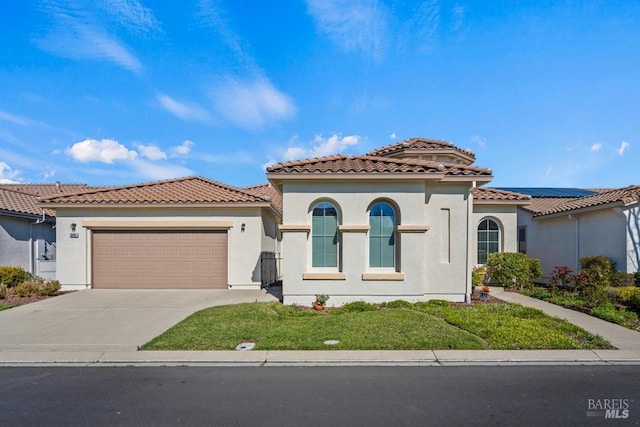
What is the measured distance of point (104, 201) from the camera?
1438cm

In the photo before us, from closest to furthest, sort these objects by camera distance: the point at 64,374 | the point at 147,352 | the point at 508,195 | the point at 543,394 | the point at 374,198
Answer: the point at 543,394 < the point at 64,374 < the point at 147,352 < the point at 374,198 < the point at 508,195

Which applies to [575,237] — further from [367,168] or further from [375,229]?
[367,168]

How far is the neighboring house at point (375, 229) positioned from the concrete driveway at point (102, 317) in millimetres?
2288

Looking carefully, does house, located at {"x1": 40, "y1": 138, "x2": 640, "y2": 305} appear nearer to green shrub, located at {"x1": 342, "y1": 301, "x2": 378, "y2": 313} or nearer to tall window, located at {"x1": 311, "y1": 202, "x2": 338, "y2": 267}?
tall window, located at {"x1": 311, "y1": 202, "x2": 338, "y2": 267}

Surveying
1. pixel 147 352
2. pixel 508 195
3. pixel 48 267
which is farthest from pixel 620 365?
pixel 48 267

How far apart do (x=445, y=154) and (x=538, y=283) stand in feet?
23.5

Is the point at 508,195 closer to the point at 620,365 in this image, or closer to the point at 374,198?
the point at 374,198

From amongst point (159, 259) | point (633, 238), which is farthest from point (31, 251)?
point (633, 238)

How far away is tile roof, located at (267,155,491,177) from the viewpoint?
1095 centimetres

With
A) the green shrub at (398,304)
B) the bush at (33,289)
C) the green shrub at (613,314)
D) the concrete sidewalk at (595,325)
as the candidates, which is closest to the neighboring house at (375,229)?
the green shrub at (398,304)

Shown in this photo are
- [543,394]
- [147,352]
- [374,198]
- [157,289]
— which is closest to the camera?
[543,394]

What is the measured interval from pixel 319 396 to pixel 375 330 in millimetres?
3147

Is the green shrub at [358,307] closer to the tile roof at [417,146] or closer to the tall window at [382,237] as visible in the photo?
the tall window at [382,237]

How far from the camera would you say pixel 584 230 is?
48.4ft
